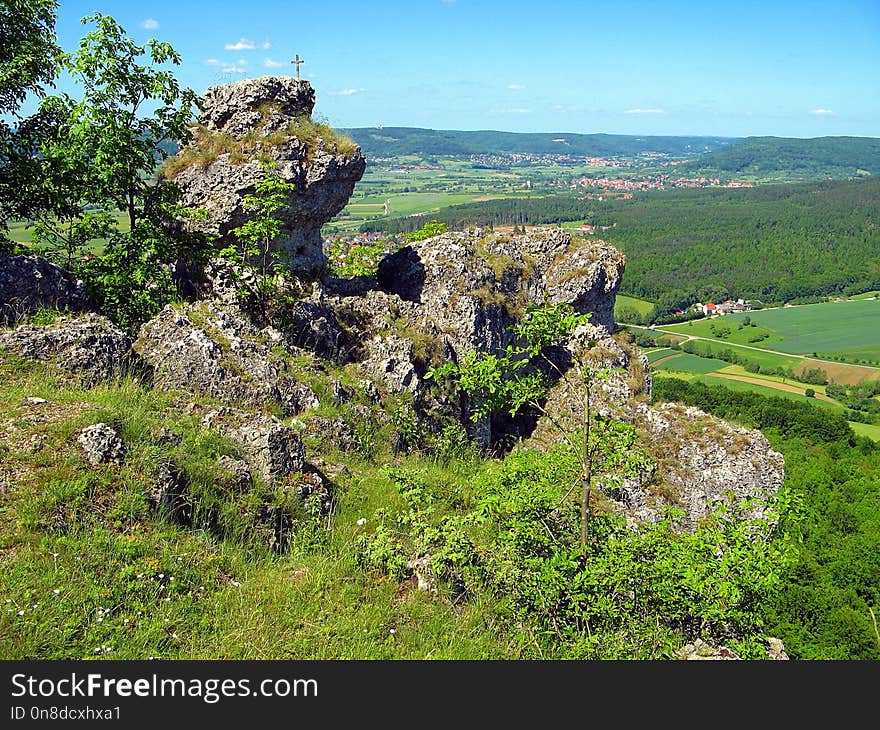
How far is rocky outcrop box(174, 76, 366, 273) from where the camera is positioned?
49.3ft

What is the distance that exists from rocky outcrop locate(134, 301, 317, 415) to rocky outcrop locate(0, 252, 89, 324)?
6.02 ft

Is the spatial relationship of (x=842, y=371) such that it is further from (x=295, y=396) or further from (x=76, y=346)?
(x=76, y=346)

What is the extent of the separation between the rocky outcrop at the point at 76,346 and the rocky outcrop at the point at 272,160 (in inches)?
249

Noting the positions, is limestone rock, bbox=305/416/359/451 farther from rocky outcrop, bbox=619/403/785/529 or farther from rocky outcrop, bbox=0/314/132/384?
rocky outcrop, bbox=619/403/785/529

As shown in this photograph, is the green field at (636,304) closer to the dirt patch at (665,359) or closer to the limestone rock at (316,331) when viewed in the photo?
the dirt patch at (665,359)

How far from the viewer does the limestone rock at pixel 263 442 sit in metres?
7.79

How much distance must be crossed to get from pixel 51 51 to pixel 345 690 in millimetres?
15279

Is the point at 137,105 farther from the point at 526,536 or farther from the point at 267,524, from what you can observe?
the point at 526,536

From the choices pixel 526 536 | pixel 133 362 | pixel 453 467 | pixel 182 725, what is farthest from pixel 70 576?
pixel 453 467

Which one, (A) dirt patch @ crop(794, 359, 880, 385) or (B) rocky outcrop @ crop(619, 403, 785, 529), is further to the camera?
(A) dirt patch @ crop(794, 359, 880, 385)

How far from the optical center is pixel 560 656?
17.0 feet

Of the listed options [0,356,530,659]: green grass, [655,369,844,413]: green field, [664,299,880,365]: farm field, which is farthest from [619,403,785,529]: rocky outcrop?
[664,299,880,365]: farm field

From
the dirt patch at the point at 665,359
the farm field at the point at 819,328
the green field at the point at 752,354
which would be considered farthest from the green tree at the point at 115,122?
the farm field at the point at 819,328

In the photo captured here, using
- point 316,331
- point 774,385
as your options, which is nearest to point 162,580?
point 316,331
